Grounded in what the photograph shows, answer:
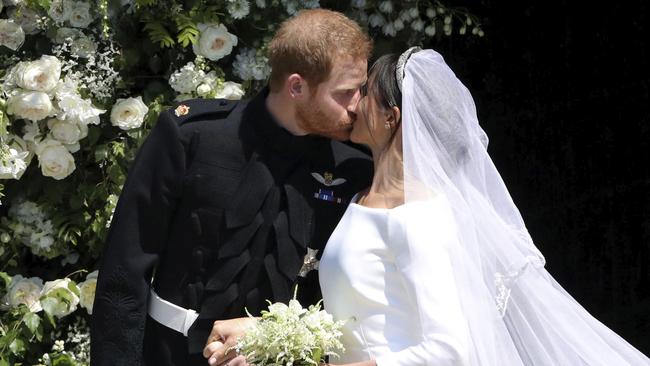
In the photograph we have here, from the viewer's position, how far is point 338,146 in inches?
127

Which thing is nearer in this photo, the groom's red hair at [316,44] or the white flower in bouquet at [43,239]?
the groom's red hair at [316,44]

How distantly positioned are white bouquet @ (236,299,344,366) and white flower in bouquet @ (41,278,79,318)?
1287 mm

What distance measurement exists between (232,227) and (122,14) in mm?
1146

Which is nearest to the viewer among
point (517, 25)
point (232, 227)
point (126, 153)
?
point (232, 227)

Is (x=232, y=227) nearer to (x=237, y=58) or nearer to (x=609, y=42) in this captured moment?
(x=237, y=58)

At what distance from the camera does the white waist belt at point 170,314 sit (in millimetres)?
3105

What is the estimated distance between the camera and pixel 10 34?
149 inches

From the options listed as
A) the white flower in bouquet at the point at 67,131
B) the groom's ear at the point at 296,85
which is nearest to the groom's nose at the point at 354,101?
the groom's ear at the point at 296,85

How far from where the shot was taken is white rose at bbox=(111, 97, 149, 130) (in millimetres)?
3787

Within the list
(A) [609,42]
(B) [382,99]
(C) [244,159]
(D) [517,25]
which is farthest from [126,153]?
(A) [609,42]

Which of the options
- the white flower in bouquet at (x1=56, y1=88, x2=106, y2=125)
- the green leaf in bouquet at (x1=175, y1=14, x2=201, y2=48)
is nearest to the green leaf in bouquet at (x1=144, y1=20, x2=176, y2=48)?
the green leaf in bouquet at (x1=175, y1=14, x2=201, y2=48)

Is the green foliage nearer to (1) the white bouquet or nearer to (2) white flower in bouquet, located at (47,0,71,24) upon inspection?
(2) white flower in bouquet, located at (47,0,71,24)

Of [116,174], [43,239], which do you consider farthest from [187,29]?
[43,239]

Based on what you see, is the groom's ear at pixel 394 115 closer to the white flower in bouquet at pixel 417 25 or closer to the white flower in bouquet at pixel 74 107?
the white flower in bouquet at pixel 74 107
